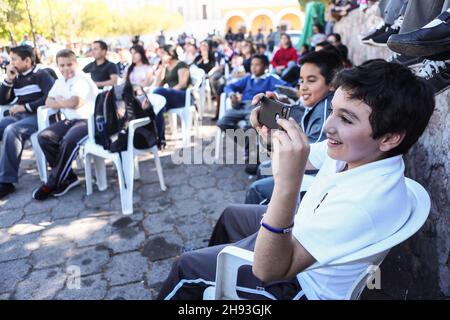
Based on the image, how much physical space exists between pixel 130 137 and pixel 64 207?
37.5 inches

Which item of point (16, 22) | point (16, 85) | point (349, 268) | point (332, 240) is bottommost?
point (349, 268)

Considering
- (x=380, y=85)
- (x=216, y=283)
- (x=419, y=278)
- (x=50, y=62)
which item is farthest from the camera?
(x=50, y=62)

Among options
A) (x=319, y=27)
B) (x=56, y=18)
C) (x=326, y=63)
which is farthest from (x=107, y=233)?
(x=319, y=27)

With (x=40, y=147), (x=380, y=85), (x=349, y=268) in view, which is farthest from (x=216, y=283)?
(x=40, y=147)

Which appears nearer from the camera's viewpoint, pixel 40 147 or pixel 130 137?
pixel 130 137

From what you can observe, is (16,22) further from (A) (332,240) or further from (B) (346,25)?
(B) (346,25)

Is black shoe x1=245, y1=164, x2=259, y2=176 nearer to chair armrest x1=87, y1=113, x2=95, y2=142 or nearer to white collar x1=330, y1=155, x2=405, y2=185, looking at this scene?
chair armrest x1=87, y1=113, x2=95, y2=142

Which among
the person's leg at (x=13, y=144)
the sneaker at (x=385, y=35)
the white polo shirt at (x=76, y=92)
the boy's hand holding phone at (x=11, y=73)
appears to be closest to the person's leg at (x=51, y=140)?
the white polo shirt at (x=76, y=92)

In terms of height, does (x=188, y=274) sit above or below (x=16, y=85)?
below

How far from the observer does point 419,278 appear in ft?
6.66

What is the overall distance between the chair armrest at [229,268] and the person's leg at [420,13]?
133 centimetres

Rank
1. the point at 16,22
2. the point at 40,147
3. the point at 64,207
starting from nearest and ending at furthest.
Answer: the point at 16,22, the point at 64,207, the point at 40,147

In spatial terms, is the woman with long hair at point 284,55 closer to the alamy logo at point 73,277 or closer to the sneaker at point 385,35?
the sneaker at point 385,35

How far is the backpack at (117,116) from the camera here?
3070mm
